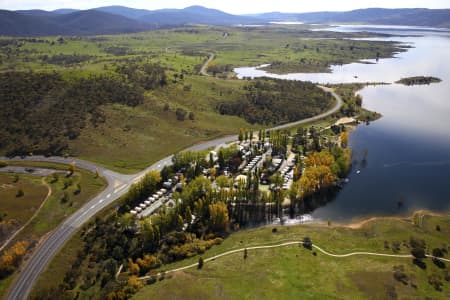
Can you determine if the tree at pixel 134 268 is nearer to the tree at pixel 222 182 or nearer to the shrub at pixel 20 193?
the tree at pixel 222 182

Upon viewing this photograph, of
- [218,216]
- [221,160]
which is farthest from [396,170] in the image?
[218,216]

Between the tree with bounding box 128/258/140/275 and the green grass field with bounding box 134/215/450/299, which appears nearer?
the green grass field with bounding box 134/215/450/299

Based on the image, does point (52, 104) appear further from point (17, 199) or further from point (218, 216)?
point (218, 216)

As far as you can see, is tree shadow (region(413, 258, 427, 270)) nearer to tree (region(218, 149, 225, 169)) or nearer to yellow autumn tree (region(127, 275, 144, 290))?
yellow autumn tree (region(127, 275, 144, 290))

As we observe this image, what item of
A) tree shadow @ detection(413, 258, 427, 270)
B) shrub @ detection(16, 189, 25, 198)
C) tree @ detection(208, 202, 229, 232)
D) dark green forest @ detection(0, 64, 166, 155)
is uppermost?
dark green forest @ detection(0, 64, 166, 155)

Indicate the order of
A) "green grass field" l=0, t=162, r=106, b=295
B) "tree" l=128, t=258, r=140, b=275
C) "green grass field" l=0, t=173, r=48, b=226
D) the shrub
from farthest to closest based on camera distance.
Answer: the shrub
"green grass field" l=0, t=173, r=48, b=226
"green grass field" l=0, t=162, r=106, b=295
"tree" l=128, t=258, r=140, b=275

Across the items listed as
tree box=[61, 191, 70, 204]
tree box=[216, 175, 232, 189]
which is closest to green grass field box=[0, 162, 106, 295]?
tree box=[61, 191, 70, 204]
